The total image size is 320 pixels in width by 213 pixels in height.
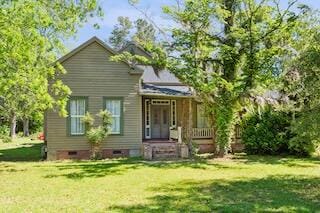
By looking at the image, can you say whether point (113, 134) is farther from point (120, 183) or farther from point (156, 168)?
point (120, 183)

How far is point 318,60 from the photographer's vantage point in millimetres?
9898

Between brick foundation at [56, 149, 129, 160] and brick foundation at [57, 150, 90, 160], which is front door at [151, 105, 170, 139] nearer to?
brick foundation at [56, 149, 129, 160]

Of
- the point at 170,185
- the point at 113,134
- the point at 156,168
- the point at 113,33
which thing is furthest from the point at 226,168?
the point at 113,33

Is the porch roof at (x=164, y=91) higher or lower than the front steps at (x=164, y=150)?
higher

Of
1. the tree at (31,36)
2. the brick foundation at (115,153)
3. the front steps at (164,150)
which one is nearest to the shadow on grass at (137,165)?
the front steps at (164,150)

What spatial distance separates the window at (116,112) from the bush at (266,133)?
6847mm

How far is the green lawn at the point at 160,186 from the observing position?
919 centimetres

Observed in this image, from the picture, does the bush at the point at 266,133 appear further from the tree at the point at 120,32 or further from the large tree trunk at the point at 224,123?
the tree at the point at 120,32

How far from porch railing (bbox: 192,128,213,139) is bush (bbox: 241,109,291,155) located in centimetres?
187

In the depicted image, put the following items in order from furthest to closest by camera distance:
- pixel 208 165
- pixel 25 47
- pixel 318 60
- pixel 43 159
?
pixel 43 159 < pixel 208 165 < pixel 25 47 < pixel 318 60

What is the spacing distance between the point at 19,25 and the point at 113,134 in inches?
299

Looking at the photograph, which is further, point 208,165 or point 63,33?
point 63,33

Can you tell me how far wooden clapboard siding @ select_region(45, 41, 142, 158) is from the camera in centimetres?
1952

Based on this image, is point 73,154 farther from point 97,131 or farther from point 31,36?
point 31,36
